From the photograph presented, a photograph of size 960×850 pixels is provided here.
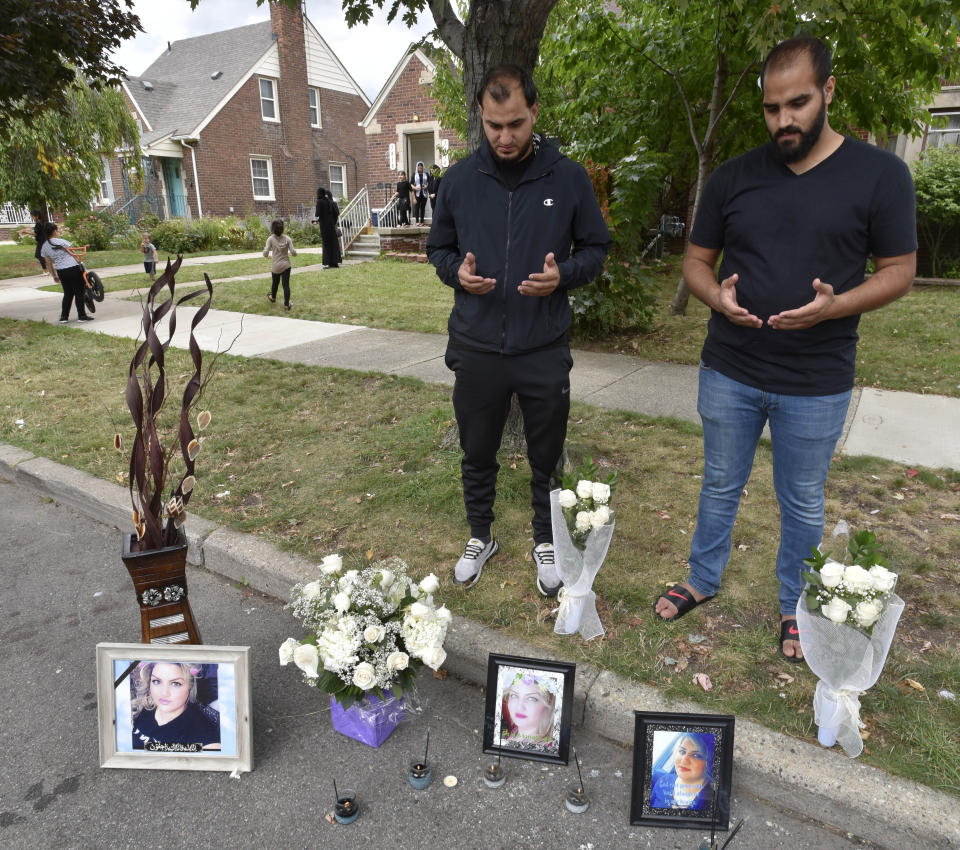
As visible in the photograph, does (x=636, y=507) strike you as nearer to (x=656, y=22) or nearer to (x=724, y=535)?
(x=724, y=535)

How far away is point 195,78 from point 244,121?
370cm

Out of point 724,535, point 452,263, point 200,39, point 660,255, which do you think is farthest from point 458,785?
point 200,39

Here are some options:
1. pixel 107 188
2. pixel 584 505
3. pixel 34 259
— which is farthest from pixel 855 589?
pixel 107 188

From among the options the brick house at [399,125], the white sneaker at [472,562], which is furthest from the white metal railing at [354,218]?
the white sneaker at [472,562]

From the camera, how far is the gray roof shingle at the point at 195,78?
24203mm

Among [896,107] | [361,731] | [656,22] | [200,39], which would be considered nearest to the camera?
[361,731]

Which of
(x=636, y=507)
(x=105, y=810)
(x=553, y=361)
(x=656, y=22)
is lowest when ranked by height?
(x=105, y=810)

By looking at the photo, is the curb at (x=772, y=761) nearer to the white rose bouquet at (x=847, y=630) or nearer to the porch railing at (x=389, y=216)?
the white rose bouquet at (x=847, y=630)

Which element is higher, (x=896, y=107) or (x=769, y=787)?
(x=896, y=107)

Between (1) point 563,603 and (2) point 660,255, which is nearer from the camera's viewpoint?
(1) point 563,603

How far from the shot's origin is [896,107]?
22.4 ft

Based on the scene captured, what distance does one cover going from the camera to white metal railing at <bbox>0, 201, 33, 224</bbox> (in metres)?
25.1

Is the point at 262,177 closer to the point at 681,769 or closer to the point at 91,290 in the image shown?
the point at 91,290

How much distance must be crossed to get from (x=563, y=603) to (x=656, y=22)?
7.65m
